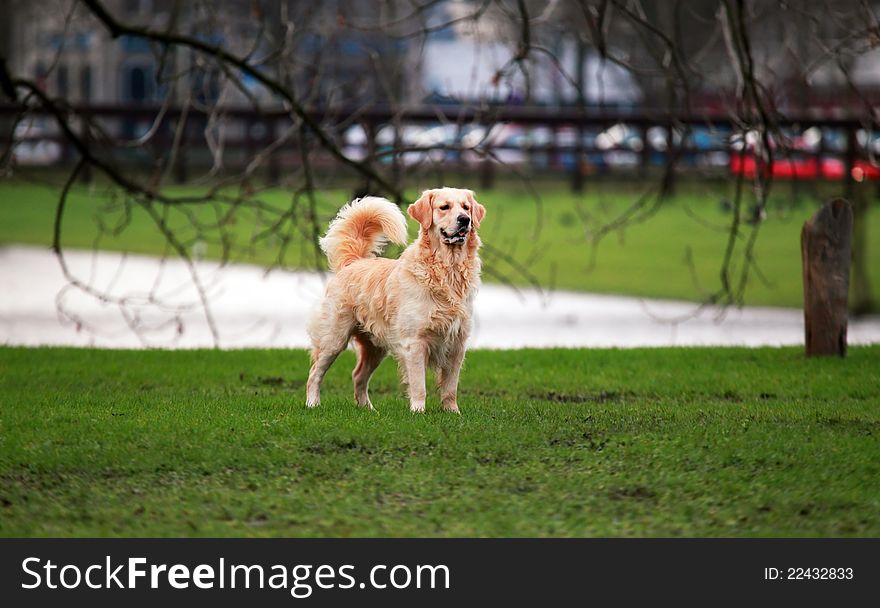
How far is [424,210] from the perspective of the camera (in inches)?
332

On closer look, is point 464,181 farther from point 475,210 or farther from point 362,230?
point 475,210

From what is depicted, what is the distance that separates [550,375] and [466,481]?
4320 millimetres

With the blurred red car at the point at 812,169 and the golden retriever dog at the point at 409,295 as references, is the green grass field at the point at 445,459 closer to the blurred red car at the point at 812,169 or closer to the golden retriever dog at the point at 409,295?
the golden retriever dog at the point at 409,295

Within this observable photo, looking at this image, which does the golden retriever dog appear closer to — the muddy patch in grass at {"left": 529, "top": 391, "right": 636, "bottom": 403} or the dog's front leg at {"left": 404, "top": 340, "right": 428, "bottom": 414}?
the dog's front leg at {"left": 404, "top": 340, "right": 428, "bottom": 414}

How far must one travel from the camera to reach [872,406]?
31.2ft

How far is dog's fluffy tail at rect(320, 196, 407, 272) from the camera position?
9086mm

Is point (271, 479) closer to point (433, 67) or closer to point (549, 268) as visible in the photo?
point (549, 268)

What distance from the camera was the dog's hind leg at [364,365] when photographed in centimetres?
915

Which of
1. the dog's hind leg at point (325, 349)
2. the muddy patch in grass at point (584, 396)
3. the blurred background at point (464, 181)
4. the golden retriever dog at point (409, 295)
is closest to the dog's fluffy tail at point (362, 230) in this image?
the golden retriever dog at point (409, 295)

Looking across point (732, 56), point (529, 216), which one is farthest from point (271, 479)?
point (529, 216)

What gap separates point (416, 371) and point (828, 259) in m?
4.70

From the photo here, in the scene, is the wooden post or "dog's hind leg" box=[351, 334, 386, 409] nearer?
"dog's hind leg" box=[351, 334, 386, 409]

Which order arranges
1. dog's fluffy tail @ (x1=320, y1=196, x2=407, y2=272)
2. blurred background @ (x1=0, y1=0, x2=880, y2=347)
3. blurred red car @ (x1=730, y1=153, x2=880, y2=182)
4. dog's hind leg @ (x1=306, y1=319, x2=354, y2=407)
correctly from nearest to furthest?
1. dog's hind leg @ (x1=306, y1=319, x2=354, y2=407)
2. dog's fluffy tail @ (x1=320, y1=196, x2=407, y2=272)
3. blurred background @ (x1=0, y1=0, x2=880, y2=347)
4. blurred red car @ (x1=730, y1=153, x2=880, y2=182)

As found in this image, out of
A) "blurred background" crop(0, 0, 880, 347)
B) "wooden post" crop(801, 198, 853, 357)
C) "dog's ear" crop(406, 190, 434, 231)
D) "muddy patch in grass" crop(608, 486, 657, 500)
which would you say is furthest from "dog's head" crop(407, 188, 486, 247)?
"wooden post" crop(801, 198, 853, 357)
